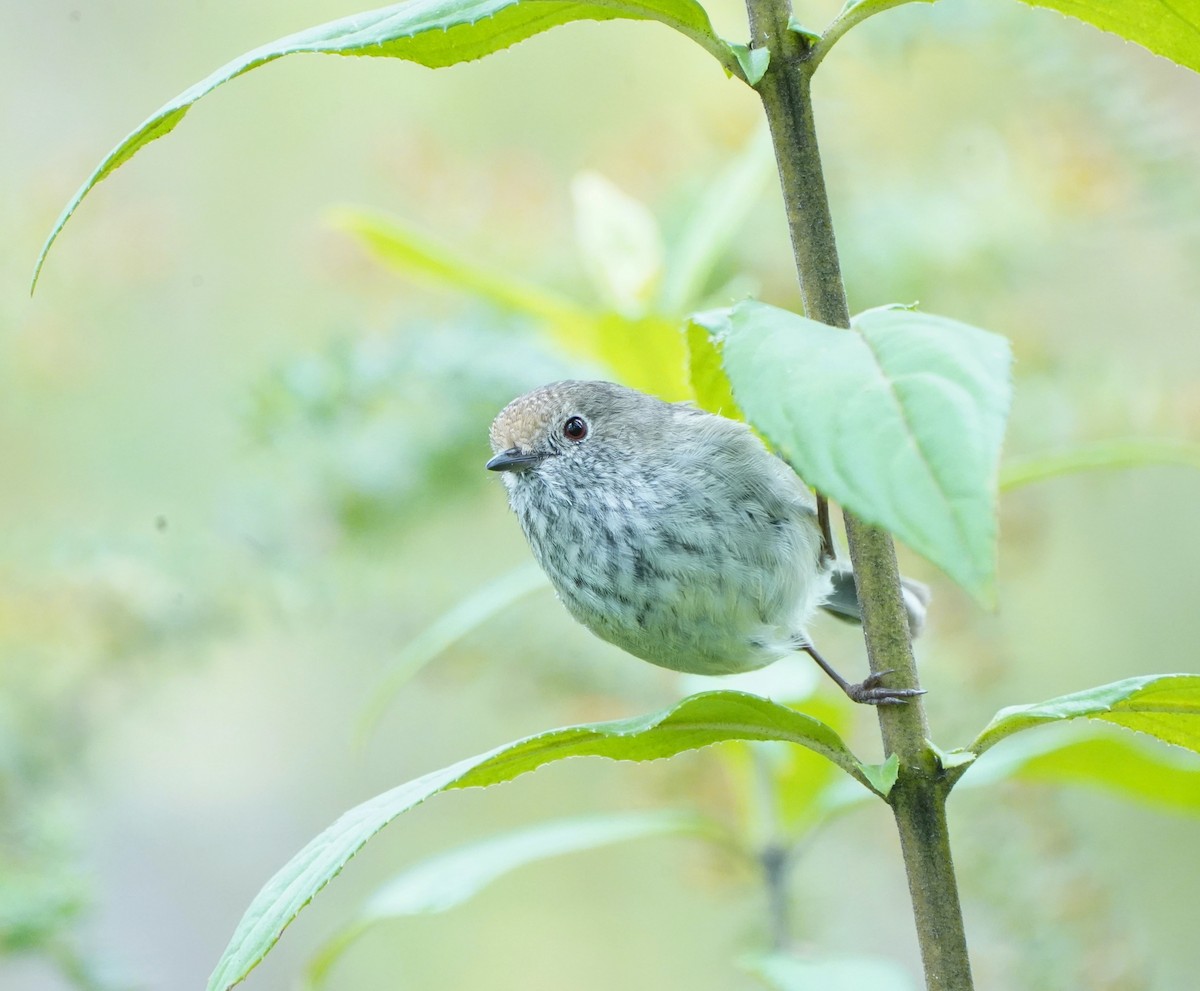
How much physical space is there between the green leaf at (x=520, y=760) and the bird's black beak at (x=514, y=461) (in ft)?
3.22

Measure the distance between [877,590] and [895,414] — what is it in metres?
0.32

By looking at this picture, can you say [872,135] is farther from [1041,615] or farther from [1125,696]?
[1125,696]

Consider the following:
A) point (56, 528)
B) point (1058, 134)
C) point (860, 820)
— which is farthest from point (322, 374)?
point (860, 820)

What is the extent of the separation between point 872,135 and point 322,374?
68.9 inches

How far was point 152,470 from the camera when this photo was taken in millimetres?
3947

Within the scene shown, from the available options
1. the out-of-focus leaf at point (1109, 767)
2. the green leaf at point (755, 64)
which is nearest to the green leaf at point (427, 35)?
the green leaf at point (755, 64)

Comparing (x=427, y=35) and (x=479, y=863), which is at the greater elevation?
(x=427, y=35)

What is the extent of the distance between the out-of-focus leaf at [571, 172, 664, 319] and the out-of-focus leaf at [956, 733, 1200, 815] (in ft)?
3.39

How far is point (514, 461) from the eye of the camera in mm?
2064

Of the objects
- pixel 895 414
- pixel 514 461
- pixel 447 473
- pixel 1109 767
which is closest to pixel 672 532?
pixel 514 461

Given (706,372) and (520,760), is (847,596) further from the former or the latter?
(520,760)

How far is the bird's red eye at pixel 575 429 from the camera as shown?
6.95 ft

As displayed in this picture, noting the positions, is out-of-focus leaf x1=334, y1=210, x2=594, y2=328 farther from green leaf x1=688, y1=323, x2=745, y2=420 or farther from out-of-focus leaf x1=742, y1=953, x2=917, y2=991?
out-of-focus leaf x1=742, y1=953, x2=917, y2=991

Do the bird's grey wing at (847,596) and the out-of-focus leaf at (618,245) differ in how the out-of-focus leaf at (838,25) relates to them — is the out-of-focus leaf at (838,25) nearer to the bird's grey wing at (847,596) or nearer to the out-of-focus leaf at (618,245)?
the bird's grey wing at (847,596)
